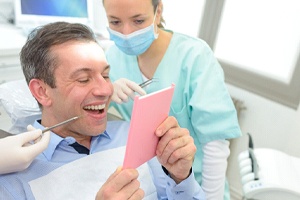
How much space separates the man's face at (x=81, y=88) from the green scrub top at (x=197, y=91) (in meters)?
0.33

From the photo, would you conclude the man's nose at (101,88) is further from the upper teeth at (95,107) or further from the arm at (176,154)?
the arm at (176,154)

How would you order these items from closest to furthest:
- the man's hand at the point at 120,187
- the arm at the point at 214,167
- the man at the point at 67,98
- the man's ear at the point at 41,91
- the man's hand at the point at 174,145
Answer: the man's hand at the point at 120,187 < the man's hand at the point at 174,145 < the man at the point at 67,98 < the man's ear at the point at 41,91 < the arm at the point at 214,167

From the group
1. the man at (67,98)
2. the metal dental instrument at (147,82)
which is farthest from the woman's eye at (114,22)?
the metal dental instrument at (147,82)

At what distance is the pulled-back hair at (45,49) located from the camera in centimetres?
106

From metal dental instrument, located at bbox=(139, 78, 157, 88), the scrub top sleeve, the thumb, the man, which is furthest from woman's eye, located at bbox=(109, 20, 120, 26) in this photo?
the thumb

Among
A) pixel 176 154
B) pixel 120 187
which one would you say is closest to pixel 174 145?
pixel 176 154

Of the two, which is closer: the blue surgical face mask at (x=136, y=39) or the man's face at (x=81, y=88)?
the man's face at (x=81, y=88)

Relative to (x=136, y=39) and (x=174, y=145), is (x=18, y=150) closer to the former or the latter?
(x=174, y=145)

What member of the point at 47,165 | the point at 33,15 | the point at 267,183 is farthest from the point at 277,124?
the point at 33,15

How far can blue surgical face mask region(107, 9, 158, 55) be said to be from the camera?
1.29m

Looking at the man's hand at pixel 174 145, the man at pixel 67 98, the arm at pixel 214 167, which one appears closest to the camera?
the man's hand at pixel 174 145

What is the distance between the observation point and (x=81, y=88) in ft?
3.41

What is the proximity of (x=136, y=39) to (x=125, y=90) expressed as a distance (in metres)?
0.22

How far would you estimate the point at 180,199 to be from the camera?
40.9 inches
